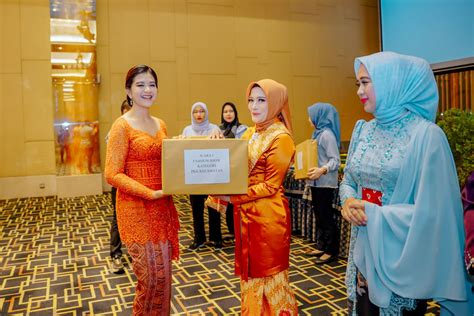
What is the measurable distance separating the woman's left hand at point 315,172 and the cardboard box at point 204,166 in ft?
5.29

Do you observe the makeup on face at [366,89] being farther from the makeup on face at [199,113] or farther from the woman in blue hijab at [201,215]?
the makeup on face at [199,113]

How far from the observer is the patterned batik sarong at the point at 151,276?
6.24 feet

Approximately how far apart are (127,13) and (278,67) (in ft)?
10.4

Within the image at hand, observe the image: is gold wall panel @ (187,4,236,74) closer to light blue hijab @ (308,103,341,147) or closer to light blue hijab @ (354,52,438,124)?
light blue hijab @ (308,103,341,147)

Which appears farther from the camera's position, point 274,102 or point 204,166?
point 274,102

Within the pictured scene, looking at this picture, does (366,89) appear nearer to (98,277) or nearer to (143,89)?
(143,89)

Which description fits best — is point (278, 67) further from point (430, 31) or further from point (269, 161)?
point (269, 161)

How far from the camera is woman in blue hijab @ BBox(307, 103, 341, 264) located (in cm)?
358

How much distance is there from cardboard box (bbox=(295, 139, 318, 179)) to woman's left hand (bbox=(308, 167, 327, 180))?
0.03 meters

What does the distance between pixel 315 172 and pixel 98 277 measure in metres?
2.04

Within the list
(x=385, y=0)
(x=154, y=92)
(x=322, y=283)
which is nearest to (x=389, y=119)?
(x=154, y=92)

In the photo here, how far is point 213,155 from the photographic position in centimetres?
176

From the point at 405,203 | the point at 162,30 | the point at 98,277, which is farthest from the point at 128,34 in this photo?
the point at 405,203

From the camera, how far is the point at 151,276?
1911mm
